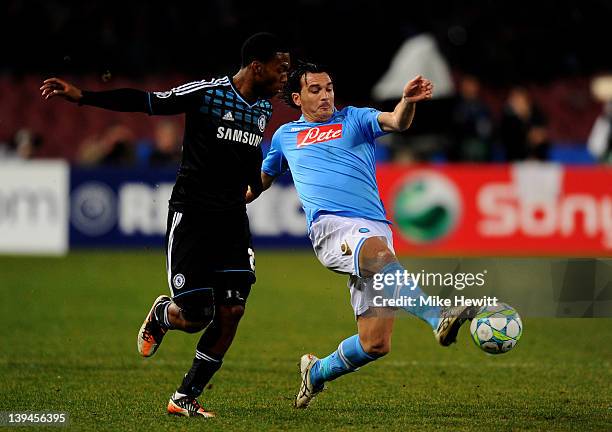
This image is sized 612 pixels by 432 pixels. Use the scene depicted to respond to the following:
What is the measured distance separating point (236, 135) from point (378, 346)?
4.74ft

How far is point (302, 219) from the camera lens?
54.5 feet

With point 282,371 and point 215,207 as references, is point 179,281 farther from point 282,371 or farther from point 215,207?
point 282,371

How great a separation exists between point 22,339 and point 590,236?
8684mm

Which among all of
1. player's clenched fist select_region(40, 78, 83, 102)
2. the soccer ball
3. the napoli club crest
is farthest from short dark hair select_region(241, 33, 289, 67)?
the soccer ball

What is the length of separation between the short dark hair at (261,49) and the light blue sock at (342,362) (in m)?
1.68

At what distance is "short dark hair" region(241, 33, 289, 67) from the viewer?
6699 mm

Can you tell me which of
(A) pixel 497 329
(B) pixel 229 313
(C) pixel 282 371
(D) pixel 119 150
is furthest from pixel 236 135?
(D) pixel 119 150

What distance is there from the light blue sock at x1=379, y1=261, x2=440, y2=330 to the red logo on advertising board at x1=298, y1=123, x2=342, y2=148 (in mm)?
928

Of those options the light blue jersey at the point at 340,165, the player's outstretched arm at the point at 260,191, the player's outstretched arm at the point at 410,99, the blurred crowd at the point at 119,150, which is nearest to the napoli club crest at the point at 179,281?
the player's outstretched arm at the point at 260,191

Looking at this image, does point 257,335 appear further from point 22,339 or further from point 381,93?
point 381,93

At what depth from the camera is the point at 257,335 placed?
10398 mm

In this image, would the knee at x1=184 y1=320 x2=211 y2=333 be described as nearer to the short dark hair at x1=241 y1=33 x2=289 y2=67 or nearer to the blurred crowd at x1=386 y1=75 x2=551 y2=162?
the short dark hair at x1=241 y1=33 x2=289 y2=67

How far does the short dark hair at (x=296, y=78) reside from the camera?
7062 millimetres

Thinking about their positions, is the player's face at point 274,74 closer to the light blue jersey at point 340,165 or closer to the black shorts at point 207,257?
the light blue jersey at point 340,165
